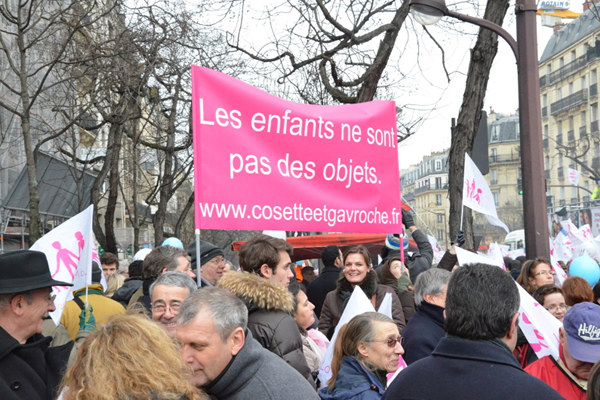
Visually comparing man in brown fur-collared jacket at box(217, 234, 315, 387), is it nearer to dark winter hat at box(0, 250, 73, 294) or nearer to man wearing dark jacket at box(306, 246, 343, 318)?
dark winter hat at box(0, 250, 73, 294)

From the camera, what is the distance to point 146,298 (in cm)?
522

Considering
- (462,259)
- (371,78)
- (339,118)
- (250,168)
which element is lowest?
(462,259)

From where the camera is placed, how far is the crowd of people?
2.37 metres

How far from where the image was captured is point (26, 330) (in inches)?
134

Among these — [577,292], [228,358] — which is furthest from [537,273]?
[228,358]

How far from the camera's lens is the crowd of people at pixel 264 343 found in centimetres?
237

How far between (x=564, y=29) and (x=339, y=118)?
234 feet

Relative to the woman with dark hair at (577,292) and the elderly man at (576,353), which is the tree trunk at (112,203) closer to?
the woman with dark hair at (577,292)

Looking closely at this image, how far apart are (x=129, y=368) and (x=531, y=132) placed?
4.87 meters

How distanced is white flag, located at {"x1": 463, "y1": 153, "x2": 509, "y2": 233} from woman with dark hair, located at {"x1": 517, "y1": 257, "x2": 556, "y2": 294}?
1.17 metres

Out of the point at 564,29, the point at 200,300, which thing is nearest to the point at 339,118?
the point at 200,300

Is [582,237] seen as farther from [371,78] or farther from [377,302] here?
[377,302]

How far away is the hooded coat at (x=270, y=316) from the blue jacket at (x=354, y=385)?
243 millimetres

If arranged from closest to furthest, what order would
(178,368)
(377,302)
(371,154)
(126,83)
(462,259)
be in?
(178,368)
(462,259)
(371,154)
(377,302)
(126,83)
